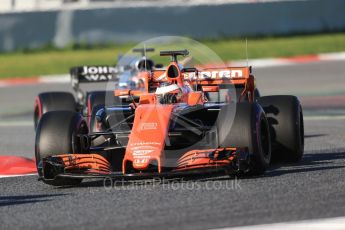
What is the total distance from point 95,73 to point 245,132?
7729 millimetres

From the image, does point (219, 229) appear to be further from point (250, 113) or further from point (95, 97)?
point (95, 97)

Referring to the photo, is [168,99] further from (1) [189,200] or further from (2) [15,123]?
(2) [15,123]

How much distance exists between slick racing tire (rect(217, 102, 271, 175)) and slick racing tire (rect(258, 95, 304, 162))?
46.7 inches

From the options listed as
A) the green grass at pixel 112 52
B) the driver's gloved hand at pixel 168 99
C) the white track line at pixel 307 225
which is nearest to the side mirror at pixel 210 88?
the driver's gloved hand at pixel 168 99

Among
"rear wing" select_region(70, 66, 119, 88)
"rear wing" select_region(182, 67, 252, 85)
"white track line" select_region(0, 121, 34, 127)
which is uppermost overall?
"rear wing" select_region(182, 67, 252, 85)

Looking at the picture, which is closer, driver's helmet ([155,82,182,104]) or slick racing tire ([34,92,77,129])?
driver's helmet ([155,82,182,104])

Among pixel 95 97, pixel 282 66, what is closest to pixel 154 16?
pixel 282 66

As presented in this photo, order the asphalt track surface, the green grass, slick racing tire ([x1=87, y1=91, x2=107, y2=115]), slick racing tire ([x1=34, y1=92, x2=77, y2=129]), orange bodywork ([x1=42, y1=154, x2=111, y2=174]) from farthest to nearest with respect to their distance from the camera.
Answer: the green grass, slick racing tire ([x1=34, y1=92, x2=77, y2=129]), slick racing tire ([x1=87, y1=91, x2=107, y2=115]), orange bodywork ([x1=42, y1=154, x2=111, y2=174]), the asphalt track surface

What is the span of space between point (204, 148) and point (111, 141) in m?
1.20

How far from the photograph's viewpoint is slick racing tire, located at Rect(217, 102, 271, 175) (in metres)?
9.63

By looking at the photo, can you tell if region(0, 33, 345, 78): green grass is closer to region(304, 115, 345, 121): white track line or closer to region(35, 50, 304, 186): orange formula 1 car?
region(304, 115, 345, 121): white track line

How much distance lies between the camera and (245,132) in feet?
31.7

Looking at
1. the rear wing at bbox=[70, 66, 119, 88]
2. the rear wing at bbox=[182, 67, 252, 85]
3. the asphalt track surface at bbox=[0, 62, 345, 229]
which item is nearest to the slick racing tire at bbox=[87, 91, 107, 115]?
the rear wing at bbox=[70, 66, 119, 88]

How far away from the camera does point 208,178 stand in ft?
32.4
